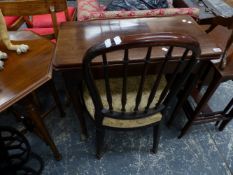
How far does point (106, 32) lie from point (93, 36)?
0.07 m

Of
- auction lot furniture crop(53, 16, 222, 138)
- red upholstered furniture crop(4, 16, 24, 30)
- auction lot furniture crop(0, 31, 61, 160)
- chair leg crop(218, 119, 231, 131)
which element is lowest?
chair leg crop(218, 119, 231, 131)

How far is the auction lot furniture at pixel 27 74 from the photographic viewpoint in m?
0.75

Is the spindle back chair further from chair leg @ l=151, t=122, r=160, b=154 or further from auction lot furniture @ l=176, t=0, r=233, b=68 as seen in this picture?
auction lot furniture @ l=176, t=0, r=233, b=68

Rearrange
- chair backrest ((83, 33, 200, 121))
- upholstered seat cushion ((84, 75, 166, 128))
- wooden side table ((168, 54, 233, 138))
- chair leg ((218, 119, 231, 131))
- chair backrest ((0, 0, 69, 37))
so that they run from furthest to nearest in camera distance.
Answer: chair leg ((218, 119, 231, 131)) < chair backrest ((0, 0, 69, 37)) < wooden side table ((168, 54, 233, 138)) < upholstered seat cushion ((84, 75, 166, 128)) < chair backrest ((83, 33, 200, 121))

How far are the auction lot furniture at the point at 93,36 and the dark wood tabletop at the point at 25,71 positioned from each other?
6cm

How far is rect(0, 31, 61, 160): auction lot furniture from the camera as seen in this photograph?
0.75 metres

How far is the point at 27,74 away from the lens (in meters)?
0.82

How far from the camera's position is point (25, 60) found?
0.88 metres

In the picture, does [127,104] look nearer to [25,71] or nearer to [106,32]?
[106,32]

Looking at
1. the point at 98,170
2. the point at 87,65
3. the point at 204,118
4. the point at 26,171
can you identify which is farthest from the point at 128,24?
the point at 26,171

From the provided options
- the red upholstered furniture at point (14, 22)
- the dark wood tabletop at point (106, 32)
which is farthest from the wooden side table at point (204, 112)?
the red upholstered furniture at point (14, 22)

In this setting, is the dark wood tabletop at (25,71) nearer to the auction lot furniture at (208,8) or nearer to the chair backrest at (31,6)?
the chair backrest at (31,6)

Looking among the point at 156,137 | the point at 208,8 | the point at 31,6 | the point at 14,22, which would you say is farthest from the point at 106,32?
the point at 208,8

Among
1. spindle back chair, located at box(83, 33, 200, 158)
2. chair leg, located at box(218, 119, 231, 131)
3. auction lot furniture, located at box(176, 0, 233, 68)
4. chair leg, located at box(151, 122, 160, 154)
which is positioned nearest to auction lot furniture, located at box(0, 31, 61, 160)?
spindle back chair, located at box(83, 33, 200, 158)
